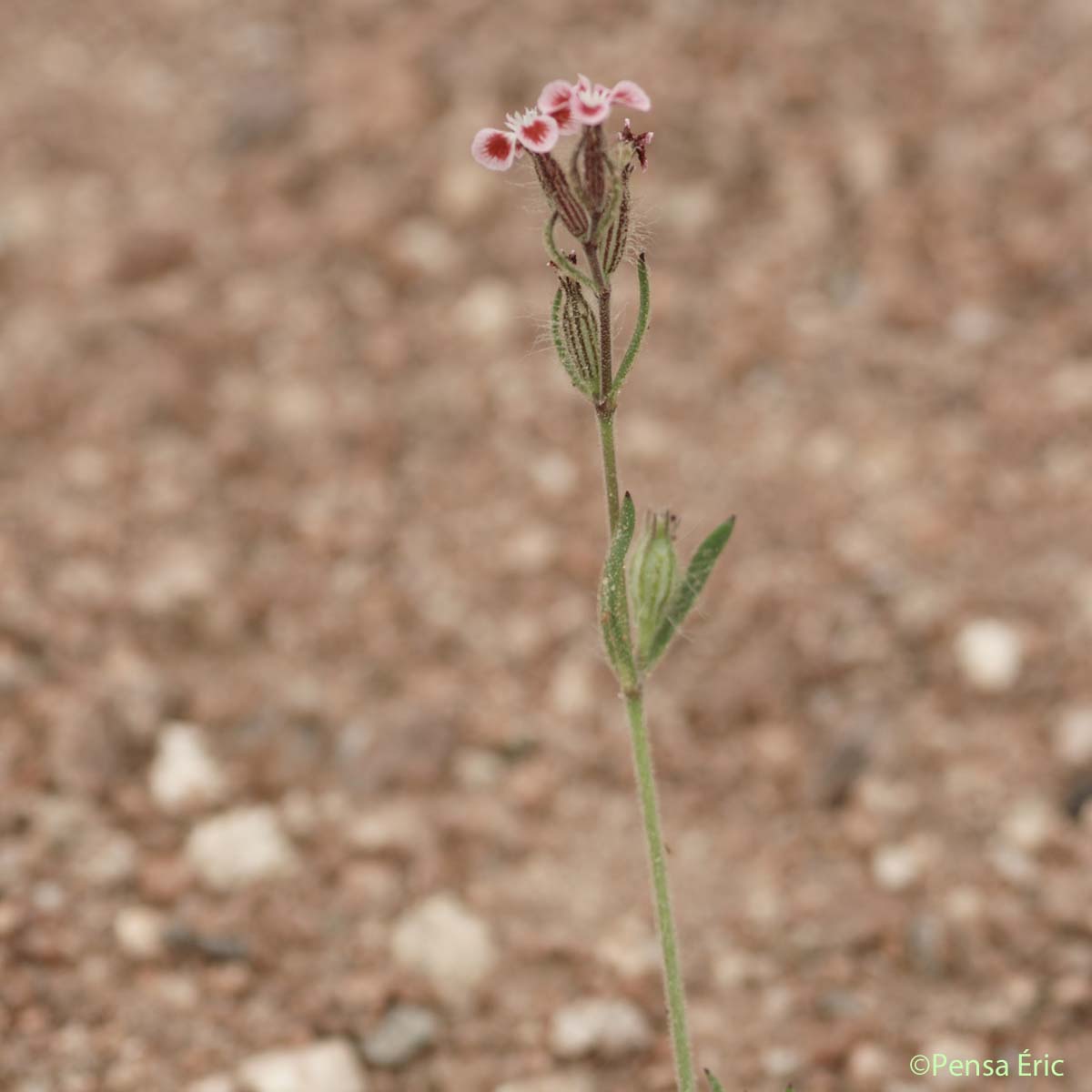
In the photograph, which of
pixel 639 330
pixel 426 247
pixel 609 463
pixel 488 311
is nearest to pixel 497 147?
pixel 639 330

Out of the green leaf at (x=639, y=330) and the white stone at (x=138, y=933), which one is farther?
the white stone at (x=138, y=933)

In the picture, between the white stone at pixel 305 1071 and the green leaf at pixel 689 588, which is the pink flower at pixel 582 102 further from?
the white stone at pixel 305 1071

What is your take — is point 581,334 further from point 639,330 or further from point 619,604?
point 619,604

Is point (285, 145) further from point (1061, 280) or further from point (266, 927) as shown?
point (266, 927)

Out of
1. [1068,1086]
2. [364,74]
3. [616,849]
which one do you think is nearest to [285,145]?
[364,74]

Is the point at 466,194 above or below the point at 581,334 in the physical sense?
above

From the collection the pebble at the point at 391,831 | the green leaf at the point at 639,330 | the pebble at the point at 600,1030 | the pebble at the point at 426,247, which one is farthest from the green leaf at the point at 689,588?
the pebble at the point at 426,247

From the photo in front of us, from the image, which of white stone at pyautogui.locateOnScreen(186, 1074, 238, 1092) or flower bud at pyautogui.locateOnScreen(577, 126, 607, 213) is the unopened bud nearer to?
flower bud at pyautogui.locateOnScreen(577, 126, 607, 213)
